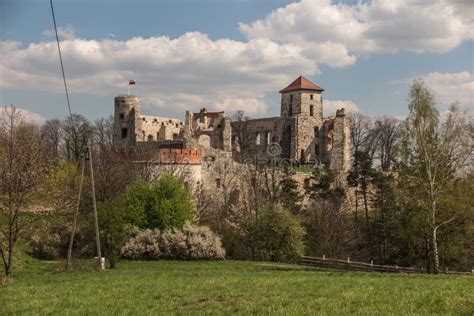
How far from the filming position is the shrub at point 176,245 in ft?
104

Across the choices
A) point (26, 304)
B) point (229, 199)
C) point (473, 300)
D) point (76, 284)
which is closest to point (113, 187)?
point (229, 199)

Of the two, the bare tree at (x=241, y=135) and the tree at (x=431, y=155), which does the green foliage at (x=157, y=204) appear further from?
the bare tree at (x=241, y=135)

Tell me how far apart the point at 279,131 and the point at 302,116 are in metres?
3.14

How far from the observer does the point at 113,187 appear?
3897 cm

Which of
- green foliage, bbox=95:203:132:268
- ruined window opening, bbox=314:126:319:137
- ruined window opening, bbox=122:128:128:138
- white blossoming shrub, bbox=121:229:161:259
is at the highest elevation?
ruined window opening, bbox=314:126:319:137

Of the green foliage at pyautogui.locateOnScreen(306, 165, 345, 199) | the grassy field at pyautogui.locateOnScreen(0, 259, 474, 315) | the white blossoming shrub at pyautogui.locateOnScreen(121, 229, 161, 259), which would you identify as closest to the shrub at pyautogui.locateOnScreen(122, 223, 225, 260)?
the white blossoming shrub at pyautogui.locateOnScreen(121, 229, 161, 259)

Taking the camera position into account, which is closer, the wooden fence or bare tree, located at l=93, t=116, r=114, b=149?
the wooden fence

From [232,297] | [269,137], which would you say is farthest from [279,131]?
[232,297]

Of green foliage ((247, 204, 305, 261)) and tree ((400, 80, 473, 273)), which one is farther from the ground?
tree ((400, 80, 473, 273))

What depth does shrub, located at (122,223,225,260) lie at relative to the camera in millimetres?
31828

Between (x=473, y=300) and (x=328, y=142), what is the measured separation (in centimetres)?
5163

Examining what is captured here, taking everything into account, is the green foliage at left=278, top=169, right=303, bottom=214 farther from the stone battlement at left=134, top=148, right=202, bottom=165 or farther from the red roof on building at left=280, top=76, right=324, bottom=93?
the red roof on building at left=280, top=76, right=324, bottom=93

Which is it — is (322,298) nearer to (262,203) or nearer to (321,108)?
(262,203)

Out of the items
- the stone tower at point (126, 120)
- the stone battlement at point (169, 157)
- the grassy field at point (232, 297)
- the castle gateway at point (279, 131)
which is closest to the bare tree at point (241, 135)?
the castle gateway at point (279, 131)
